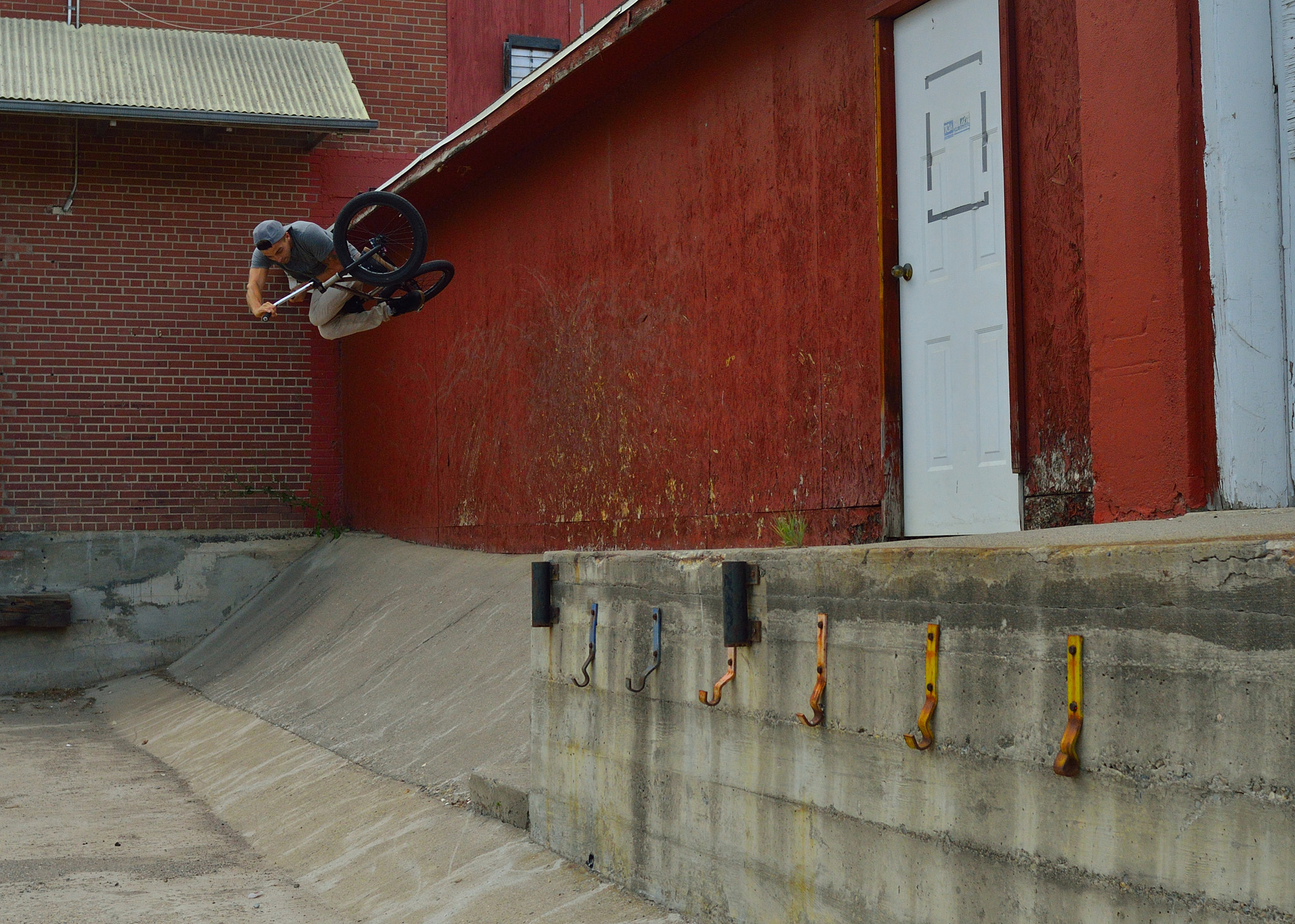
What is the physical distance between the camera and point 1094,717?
2.83 meters

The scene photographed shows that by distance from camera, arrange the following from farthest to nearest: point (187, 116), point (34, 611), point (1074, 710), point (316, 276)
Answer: point (34, 611) < point (187, 116) < point (316, 276) < point (1074, 710)

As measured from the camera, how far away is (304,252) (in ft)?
25.2

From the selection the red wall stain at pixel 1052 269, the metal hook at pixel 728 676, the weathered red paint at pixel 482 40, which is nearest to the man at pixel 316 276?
the red wall stain at pixel 1052 269

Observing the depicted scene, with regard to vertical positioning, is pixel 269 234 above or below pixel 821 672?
above

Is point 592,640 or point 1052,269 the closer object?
point 592,640

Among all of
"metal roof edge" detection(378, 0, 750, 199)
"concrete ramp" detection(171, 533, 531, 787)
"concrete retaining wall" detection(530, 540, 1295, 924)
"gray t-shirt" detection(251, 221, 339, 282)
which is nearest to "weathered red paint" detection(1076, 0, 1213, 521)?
"concrete retaining wall" detection(530, 540, 1295, 924)

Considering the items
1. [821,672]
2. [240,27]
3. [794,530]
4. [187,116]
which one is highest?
[240,27]

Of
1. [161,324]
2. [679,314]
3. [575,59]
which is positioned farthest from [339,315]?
[161,324]

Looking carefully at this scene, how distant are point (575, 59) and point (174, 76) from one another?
6460 mm

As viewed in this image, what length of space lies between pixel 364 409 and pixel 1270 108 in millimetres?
11019

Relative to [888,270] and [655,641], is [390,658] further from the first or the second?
[655,641]

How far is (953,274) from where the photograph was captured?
6020 millimetres

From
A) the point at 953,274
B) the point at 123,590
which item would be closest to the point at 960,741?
the point at 953,274

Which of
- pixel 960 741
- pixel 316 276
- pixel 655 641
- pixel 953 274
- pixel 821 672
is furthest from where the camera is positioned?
pixel 316 276
